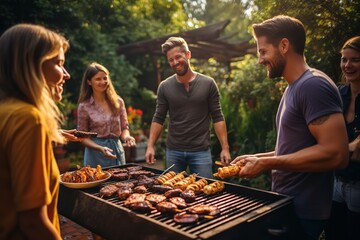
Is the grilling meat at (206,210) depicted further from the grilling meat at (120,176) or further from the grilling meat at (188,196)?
the grilling meat at (120,176)

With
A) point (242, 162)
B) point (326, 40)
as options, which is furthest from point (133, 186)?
point (326, 40)

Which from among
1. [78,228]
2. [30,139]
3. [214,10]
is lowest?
[78,228]

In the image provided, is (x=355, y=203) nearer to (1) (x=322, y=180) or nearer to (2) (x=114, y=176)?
(1) (x=322, y=180)

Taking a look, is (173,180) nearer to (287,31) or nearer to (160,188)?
(160,188)

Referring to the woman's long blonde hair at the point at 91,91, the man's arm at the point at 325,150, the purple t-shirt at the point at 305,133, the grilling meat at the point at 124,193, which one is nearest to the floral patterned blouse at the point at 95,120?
the woman's long blonde hair at the point at 91,91

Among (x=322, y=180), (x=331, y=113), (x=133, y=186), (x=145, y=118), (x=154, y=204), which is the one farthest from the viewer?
(x=145, y=118)

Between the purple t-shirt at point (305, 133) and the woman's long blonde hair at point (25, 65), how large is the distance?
67.5 inches

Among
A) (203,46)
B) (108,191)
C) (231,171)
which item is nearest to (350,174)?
(231,171)

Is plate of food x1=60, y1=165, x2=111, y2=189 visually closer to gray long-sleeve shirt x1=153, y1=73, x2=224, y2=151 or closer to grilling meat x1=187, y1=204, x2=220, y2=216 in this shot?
grilling meat x1=187, y1=204, x2=220, y2=216

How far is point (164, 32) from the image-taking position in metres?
12.9

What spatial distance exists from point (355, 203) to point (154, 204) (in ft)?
6.20

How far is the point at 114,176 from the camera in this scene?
11.2 ft

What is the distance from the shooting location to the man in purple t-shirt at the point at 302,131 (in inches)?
79.1

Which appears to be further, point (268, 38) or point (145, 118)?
point (145, 118)
